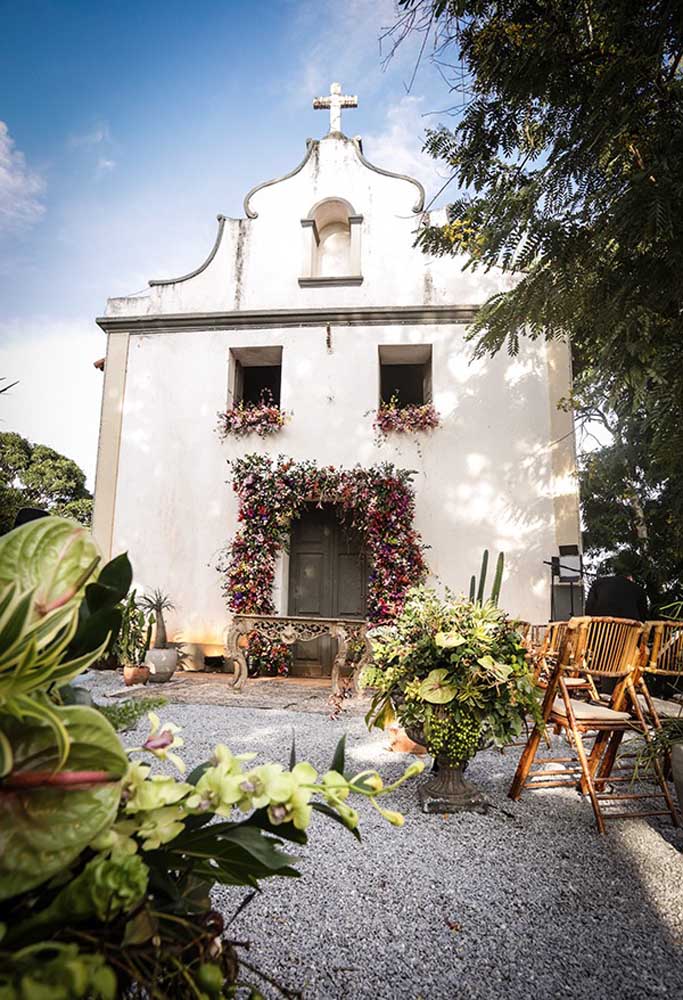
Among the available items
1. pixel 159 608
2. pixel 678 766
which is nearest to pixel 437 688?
pixel 678 766

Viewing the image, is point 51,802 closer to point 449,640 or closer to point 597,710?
point 449,640

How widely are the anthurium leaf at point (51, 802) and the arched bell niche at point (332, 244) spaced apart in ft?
28.3

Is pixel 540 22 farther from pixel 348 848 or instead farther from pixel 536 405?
pixel 536 405

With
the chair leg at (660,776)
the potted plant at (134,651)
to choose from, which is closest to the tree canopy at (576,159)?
the chair leg at (660,776)

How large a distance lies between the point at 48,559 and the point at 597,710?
3185 mm

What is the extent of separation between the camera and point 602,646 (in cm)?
308

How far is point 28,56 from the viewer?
402cm

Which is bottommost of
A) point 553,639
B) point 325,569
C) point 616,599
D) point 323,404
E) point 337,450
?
point 553,639

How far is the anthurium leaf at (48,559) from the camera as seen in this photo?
1.55ft

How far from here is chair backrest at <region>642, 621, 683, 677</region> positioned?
2908 millimetres

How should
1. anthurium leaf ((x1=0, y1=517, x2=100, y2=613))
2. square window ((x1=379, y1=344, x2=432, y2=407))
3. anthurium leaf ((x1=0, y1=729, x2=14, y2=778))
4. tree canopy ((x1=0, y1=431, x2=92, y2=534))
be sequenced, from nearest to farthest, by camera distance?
anthurium leaf ((x1=0, y1=729, x2=14, y2=778)), anthurium leaf ((x1=0, y1=517, x2=100, y2=613)), square window ((x1=379, y1=344, x2=432, y2=407)), tree canopy ((x1=0, y1=431, x2=92, y2=534))

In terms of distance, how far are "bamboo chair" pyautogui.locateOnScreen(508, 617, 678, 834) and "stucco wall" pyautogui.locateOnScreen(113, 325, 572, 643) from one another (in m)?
4.22

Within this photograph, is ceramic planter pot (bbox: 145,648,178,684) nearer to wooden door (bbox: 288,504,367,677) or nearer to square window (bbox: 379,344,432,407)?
wooden door (bbox: 288,504,367,677)

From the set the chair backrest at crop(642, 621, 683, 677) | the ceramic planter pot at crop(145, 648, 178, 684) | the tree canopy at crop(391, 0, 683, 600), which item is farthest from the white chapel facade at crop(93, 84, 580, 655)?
the chair backrest at crop(642, 621, 683, 677)
